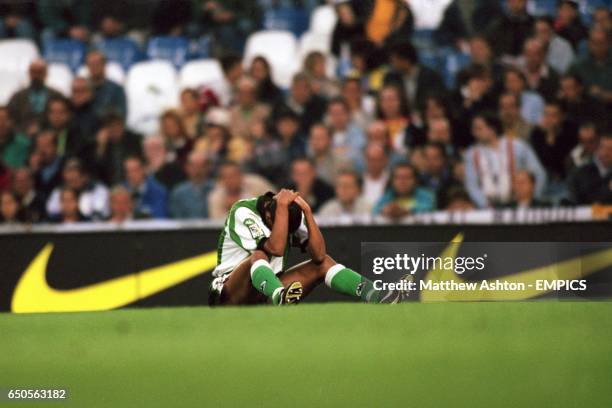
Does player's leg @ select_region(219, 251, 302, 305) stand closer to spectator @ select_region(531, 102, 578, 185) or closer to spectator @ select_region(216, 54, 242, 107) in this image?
spectator @ select_region(531, 102, 578, 185)

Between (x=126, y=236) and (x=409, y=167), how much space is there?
2743mm

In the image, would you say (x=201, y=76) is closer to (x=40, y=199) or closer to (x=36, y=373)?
(x=40, y=199)

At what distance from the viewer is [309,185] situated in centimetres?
960

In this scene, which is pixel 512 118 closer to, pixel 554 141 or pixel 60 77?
pixel 554 141

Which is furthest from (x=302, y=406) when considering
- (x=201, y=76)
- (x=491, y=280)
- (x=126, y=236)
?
(x=201, y=76)

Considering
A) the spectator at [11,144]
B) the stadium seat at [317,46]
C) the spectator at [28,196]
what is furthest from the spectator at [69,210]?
the stadium seat at [317,46]

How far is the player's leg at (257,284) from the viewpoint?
615 cm

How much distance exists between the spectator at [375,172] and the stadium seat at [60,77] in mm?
3402

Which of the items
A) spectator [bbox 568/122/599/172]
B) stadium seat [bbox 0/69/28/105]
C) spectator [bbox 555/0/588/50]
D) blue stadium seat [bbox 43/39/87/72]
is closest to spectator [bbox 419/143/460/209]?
spectator [bbox 568/122/599/172]

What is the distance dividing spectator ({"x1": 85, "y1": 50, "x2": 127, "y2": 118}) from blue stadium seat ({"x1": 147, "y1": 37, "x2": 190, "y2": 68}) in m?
0.61

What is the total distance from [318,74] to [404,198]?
6.40 feet

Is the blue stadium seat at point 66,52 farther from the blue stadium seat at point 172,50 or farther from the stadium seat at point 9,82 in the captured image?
the blue stadium seat at point 172,50

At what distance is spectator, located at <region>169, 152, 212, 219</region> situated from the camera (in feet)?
31.5

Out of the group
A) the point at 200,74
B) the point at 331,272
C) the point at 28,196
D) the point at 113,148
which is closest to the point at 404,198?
the point at 331,272
